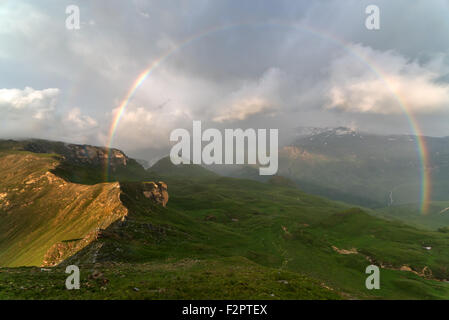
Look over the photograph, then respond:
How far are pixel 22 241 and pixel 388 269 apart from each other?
17647 cm

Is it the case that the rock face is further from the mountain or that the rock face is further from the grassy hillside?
the grassy hillside

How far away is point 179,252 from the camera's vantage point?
66375 millimetres

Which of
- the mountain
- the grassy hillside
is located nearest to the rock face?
the mountain

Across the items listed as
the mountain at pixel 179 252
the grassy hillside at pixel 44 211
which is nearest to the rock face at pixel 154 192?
the mountain at pixel 179 252

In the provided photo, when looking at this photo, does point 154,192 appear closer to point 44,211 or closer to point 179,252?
point 44,211

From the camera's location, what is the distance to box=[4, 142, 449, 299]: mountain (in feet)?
91.3

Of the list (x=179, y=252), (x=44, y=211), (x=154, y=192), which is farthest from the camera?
(x=154, y=192)

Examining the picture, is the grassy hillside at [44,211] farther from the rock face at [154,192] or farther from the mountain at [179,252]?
the rock face at [154,192]

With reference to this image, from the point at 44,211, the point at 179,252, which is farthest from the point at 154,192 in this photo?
the point at 179,252

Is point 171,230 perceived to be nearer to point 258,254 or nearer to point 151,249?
point 151,249

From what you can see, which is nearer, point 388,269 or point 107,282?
point 107,282
